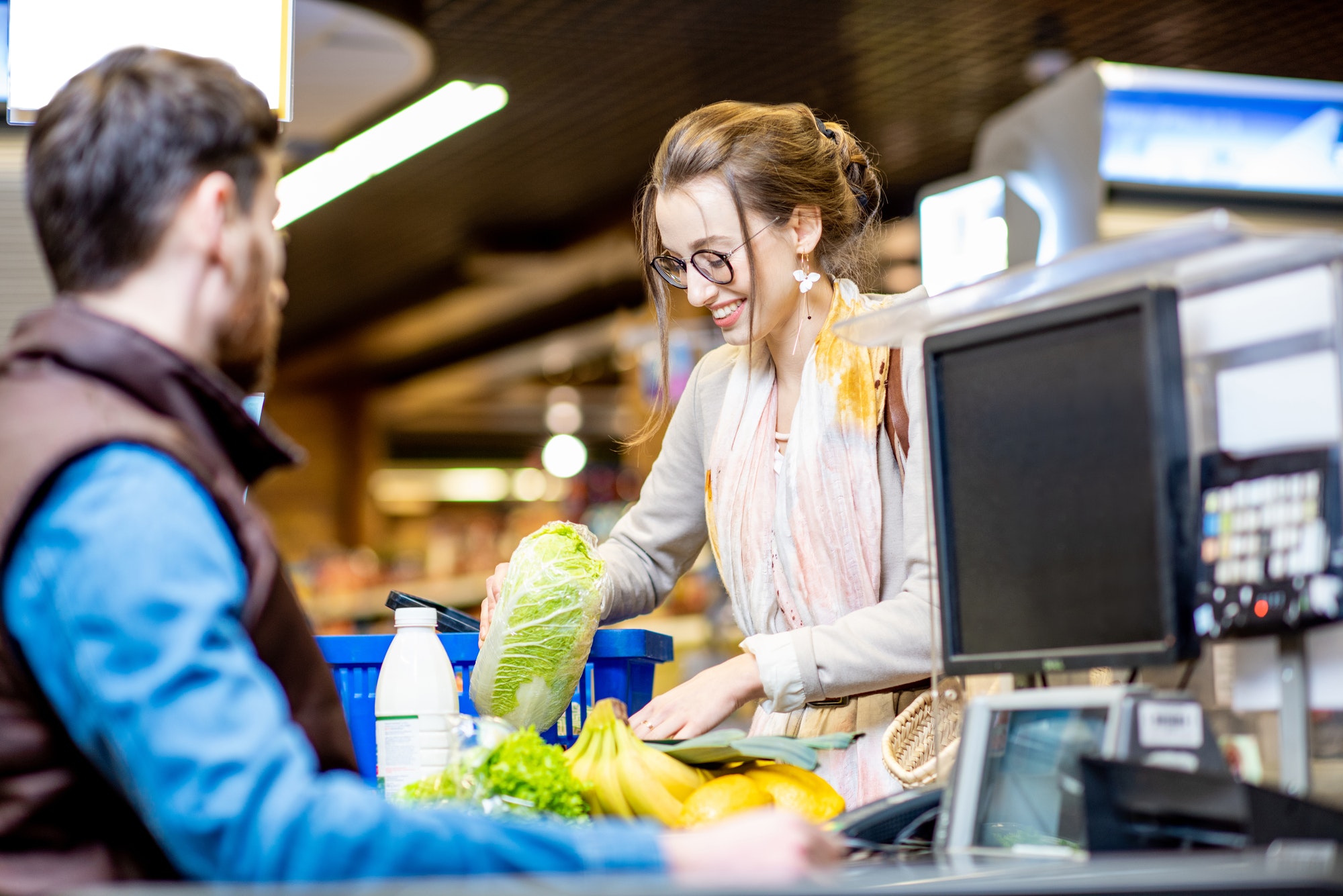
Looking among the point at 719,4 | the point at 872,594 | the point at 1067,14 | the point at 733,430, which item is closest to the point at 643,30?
the point at 719,4

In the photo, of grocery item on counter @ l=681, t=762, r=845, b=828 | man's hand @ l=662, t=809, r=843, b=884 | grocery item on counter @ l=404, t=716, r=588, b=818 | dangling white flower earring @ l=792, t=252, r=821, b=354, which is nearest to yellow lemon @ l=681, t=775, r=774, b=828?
grocery item on counter @ l=681, t=762, r=845, b=828

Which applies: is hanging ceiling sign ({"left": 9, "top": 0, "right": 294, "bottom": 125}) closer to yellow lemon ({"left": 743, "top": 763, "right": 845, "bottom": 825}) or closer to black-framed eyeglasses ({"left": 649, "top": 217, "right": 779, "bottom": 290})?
black-framed eyeglasses ({"left": 649, "top": 217, "right": 779, "bottom": 290})

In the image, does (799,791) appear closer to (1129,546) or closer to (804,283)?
(1129,546)

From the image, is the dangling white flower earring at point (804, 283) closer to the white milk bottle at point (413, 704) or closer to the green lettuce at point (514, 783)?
the white milk bottle at point (413, 704)

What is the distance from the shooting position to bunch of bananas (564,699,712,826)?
1737 millimetres

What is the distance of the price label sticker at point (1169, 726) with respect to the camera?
4.50ft

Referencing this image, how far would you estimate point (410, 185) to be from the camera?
7.67 metres

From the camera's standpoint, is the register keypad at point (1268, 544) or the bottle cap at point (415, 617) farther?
the bottle cap at point (415, 617)

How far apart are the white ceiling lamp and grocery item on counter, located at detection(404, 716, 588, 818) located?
1419 cm

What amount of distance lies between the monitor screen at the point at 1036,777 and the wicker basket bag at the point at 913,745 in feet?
1.44

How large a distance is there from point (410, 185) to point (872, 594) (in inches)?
232

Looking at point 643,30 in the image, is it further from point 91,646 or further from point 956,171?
point 91,646

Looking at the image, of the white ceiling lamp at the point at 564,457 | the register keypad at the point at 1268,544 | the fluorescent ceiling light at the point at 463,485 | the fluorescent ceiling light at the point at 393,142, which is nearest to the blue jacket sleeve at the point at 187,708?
the register keypad at the point at 1268,544

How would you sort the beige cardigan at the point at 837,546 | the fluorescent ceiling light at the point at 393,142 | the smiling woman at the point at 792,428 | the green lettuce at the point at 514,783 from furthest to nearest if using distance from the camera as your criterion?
the fluorescent ceiling light at the point at 393,142 < the smiling woman at the point at 792,428 < the beige cardigan at the point at 837,546 < the green lettuce at the point at 514,783
